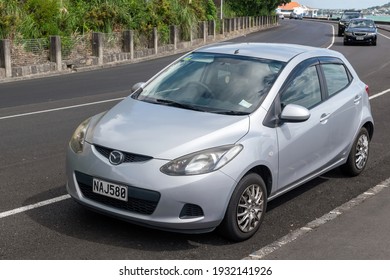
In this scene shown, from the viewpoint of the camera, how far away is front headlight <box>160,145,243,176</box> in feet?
15.8

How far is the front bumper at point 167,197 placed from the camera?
4.78 meters

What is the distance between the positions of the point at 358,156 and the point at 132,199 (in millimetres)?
3587

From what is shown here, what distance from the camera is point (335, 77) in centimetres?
701

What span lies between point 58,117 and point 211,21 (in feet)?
101

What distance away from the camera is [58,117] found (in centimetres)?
1126

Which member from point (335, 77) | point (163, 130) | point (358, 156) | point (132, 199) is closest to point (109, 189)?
point (132, 199)

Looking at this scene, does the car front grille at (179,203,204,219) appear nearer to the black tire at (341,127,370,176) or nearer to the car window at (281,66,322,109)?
the car window at (281,66,322,109)

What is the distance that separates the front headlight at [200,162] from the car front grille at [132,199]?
239 mm

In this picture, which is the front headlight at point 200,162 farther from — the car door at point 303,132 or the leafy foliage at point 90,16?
the leafy foliage at point 90,16

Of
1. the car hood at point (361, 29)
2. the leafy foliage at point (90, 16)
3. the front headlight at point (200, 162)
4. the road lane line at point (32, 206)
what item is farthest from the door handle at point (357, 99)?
the car hood at point (361, 29)

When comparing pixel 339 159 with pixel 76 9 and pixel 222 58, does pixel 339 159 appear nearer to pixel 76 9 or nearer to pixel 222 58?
pixel 222 58

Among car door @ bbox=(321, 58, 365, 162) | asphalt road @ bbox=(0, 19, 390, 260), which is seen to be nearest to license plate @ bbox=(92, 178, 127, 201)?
asphalt road @ bbox=(0, 19, 390, 260)

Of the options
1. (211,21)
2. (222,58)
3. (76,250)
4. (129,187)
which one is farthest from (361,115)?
(211,21)

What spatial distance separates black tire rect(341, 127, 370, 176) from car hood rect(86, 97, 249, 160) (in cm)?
238
